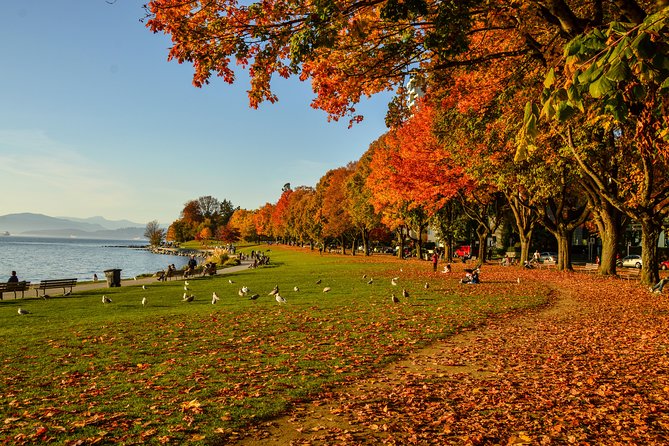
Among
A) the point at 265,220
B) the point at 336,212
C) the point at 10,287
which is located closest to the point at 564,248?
the point at 336,212

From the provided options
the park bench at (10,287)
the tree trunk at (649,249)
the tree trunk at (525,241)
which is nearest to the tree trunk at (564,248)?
the tree trunk at (525,241)

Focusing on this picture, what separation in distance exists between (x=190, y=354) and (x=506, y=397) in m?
7.22

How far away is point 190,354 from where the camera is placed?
10.9 meters

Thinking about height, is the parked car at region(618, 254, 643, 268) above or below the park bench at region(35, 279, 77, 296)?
above

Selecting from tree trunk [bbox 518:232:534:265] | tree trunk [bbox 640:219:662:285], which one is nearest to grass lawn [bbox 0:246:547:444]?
tree trunk [bbox 640:219:662:285]

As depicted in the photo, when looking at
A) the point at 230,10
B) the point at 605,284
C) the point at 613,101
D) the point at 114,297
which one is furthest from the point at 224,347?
the point at 605,284

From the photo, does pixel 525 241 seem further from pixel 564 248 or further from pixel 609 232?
pixel 609 232

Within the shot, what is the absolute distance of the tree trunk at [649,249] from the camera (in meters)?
21.4

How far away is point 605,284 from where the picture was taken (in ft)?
80.2

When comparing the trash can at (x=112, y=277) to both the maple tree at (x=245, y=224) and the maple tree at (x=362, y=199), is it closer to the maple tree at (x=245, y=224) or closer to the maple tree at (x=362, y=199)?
the maple tree at (x=362, y=199)

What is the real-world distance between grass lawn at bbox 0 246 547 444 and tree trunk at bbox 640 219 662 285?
623 cm

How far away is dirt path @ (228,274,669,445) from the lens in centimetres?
621

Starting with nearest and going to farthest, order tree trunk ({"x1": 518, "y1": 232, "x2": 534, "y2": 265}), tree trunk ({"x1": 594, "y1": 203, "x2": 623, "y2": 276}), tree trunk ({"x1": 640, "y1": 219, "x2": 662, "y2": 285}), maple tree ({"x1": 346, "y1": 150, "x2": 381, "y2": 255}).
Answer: tree trunk ({"x1": 640, "y1": 219, "x2": 662, "y2": 285}) < tree trunk ({"x1": 594, "y1": 203, "x2": 623, "y2": 276}) < tree trunk ({"x1": 518, "y1": 232, "x2": 534, "y2": 265}) < maple tree ({"x1": 346, "y1": 150, "x2": 381, "y2": 255})

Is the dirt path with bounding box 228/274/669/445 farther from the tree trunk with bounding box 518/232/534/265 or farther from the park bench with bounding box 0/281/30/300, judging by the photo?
the tree trunk with bounding box 518/232/534/265
